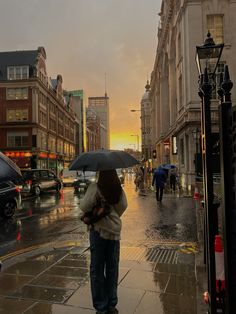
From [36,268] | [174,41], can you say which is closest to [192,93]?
[174,41]

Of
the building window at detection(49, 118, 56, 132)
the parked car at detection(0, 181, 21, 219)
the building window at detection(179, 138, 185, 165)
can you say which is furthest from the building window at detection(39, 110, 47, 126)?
the parked car at detection(0, 181, 21, 219)

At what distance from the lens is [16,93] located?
189 ft

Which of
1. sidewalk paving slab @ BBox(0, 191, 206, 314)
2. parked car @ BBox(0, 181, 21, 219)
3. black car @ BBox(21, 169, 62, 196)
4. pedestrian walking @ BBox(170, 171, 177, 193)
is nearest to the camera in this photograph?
sidewalk paving slab @ BBox(0, 191, 206, 314)

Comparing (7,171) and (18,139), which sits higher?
(18,139)

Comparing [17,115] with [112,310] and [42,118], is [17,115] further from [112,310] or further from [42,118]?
[112,310]

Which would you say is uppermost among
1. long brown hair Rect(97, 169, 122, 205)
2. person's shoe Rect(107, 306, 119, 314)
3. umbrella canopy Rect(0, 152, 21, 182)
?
umbrella canopy Rect(0, 152, 21, 182)

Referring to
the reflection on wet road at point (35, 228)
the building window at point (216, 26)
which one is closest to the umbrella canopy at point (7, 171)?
the reflection on wet road at point (35, 228)

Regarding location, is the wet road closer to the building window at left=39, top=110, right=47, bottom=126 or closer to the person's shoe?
the person's shoe

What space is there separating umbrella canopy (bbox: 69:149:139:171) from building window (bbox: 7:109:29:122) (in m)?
54.6

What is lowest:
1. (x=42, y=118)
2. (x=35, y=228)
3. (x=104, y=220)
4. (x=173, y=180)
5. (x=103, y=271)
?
→ (x=35, y=228)

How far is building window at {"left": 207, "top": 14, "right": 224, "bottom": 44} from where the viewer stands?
93.9 feet

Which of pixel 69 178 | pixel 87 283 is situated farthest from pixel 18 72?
pixel 87 283

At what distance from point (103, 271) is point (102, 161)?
1.31 metres

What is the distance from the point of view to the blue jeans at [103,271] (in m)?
4.36
